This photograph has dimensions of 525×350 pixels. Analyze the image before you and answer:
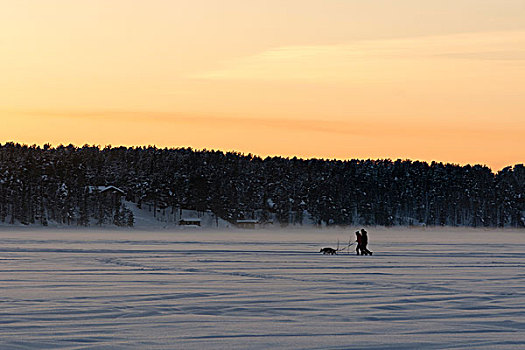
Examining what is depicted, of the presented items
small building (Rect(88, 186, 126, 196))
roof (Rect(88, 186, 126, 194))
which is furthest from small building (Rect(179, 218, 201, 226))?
roof (Rect(88, 186, 126, 194))

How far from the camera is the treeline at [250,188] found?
132 m

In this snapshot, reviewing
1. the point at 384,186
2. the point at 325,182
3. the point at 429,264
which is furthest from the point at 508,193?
the point at 429,264

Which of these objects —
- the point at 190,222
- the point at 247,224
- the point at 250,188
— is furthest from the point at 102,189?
the point at 250,188

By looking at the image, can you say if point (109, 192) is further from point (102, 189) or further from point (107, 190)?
point (102, 189)

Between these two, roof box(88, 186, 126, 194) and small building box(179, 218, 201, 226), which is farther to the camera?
roof box(88, 186, 126, 194)

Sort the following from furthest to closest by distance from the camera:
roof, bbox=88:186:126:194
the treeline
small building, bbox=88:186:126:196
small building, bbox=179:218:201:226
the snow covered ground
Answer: roof, bbox=88:186:126:194 < small building, bbox=88:186:126:196 < the treeline < small building, bbox=179:218:201:226 < the snow covered ground

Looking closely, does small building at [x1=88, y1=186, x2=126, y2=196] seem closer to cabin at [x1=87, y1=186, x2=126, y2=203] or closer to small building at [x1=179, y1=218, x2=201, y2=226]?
cabin at [x1=87, y1=186, x2=126, y2=203]

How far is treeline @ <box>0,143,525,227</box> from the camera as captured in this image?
5217 inches

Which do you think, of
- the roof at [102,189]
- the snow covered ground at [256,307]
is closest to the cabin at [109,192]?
the roof at [102,189]

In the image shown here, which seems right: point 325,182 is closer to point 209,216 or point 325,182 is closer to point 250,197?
point 250,197

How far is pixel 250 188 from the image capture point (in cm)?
15488

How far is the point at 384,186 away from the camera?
178 m

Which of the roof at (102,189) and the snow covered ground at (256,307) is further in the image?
the roof at (102,189)

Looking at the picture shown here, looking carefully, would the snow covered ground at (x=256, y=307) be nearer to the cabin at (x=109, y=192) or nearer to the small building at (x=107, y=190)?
the cabin at (x=109, y=192)
